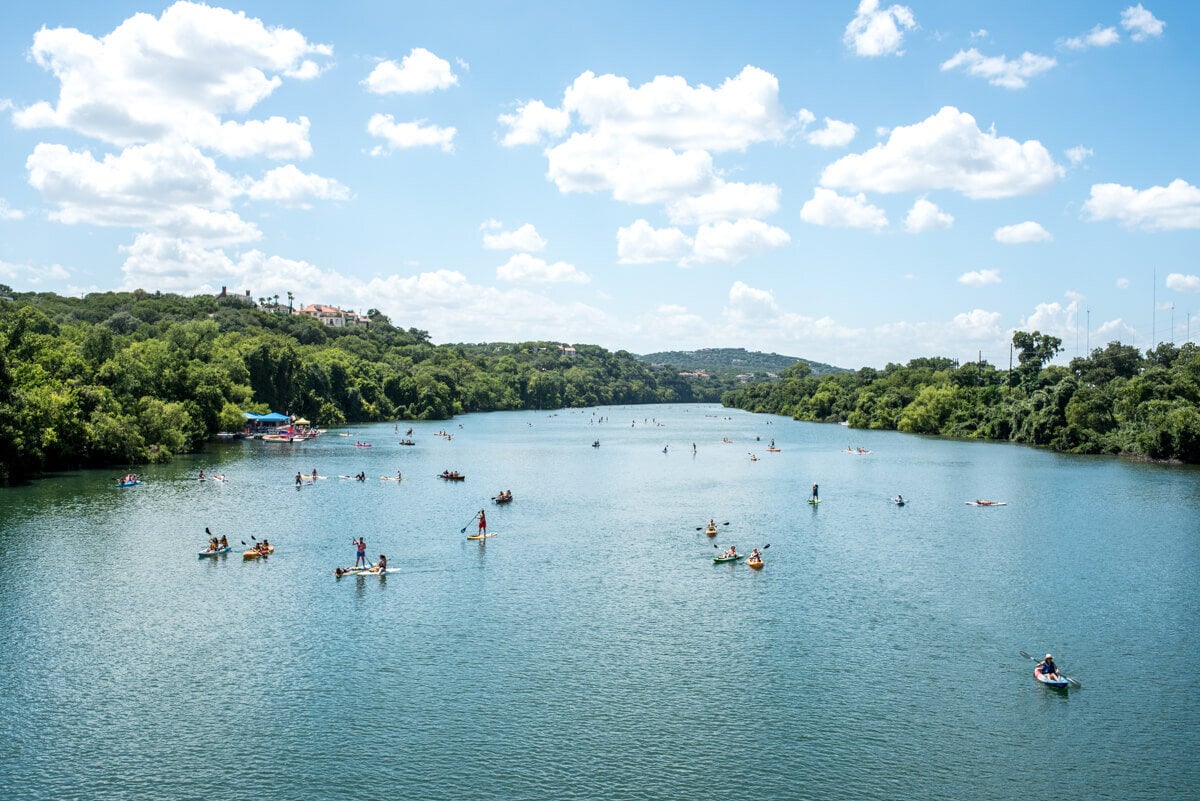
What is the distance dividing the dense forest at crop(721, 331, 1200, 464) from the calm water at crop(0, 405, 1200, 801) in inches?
1667

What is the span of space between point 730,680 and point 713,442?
4157 inches

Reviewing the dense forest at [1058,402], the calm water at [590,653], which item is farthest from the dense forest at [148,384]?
the dense forest at [1058,402]

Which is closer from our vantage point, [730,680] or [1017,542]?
[730,680]

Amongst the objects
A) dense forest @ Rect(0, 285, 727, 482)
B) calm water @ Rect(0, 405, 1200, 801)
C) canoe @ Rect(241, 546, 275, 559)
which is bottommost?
calm water @ Rect(0, 405, 1200, 801)

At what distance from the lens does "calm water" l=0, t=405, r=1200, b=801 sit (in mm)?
23453

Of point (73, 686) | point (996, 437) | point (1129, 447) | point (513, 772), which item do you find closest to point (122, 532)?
point (73, 686)

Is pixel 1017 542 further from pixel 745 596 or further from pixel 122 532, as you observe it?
pixel 122 532

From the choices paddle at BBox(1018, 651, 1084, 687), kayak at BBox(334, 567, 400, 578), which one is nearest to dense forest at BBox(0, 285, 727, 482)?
kayak at BBox(334, 567, 400, 578)

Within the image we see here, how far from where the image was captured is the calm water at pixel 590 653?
23453 mm

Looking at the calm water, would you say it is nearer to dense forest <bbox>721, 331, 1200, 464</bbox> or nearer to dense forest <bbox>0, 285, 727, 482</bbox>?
dense forest <bbox>0, 285, 727, 482</bbox>

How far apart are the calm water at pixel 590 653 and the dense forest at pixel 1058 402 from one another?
4235 cm

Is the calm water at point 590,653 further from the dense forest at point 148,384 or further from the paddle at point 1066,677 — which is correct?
the dense forest at point 148,384

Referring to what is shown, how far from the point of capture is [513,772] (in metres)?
23.3

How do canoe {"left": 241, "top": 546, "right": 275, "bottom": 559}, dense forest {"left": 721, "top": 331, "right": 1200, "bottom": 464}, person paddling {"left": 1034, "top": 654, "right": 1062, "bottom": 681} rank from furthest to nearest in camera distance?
dense forest {"left": 721, "top": 331, "right": 1200, "bottom": 464} → canoe {"left": 241, "top": 546, "right": 275, "bottom": 559} → person paddling {"left": 1034, "top": 654, "right": 1062, "bottom": 681}
